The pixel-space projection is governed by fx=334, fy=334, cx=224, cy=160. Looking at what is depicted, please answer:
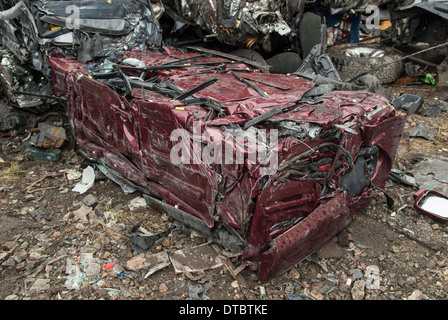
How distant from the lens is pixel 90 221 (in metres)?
3.67

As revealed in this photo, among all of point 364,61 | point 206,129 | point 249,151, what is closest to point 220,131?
point 206,129

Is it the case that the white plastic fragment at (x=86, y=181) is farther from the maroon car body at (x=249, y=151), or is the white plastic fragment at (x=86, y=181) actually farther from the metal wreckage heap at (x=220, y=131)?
the maroon car body at (x=249, y=151)

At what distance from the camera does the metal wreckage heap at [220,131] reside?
8.59 feet

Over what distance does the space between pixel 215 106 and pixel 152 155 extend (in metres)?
0.88

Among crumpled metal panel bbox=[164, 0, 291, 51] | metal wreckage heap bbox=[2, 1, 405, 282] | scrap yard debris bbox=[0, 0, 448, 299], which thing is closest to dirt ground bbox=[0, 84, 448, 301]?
scrap yard debris bbox=[0, 0, 448, 299]

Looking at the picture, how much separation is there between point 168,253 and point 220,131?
1.33m

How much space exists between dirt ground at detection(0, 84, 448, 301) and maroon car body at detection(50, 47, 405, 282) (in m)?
0.22

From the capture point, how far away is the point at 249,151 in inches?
94.4

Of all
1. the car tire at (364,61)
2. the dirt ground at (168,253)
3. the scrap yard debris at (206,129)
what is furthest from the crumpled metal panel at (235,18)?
the dirt ground at (168,253)

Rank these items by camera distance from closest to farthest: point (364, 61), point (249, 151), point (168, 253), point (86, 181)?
point (249, 151)
point (168, 253)
point (86, 181)
point (364, 61)

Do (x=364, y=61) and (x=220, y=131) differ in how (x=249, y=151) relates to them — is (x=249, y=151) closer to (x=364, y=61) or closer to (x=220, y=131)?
(x=220, y=131)

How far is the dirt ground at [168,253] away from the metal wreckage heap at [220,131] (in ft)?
0.68

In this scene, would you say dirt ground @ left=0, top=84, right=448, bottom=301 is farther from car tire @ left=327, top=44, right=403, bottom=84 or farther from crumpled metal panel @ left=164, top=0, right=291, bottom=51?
crumpled metal panel @ left=164, top=0, right=291, bottom=51

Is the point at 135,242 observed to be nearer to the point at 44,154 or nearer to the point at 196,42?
the point at 44,154
